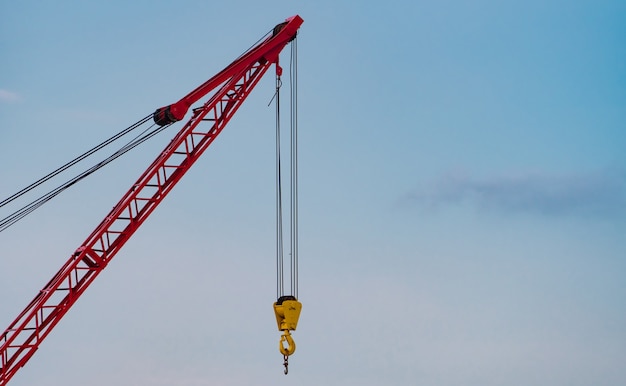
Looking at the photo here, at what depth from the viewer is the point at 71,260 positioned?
138ft

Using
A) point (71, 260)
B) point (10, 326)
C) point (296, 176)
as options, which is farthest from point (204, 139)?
point (10, 326)

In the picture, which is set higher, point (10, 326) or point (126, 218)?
point (126, 218)

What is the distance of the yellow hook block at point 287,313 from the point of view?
3653cm

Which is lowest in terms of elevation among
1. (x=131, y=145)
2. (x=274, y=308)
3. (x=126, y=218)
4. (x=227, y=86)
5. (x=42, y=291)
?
(x=274, y=308)

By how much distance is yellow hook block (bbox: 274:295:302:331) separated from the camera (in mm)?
36531

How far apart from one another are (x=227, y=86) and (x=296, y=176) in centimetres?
664

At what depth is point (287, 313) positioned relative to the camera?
36.5 meters

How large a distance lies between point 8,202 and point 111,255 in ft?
21.4

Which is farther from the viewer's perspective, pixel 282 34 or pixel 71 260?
pixel 282 34

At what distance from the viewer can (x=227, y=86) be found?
1789 inches

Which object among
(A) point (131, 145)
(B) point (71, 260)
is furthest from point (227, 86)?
(B) point (71, 260)

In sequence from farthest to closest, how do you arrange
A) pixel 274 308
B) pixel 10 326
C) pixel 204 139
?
pixel 204 139, pixel 10 326, pixel 274 308

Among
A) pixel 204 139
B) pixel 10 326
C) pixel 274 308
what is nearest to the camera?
pixel 274 308

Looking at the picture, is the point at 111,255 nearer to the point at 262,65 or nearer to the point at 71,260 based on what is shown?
the point at 71,260
